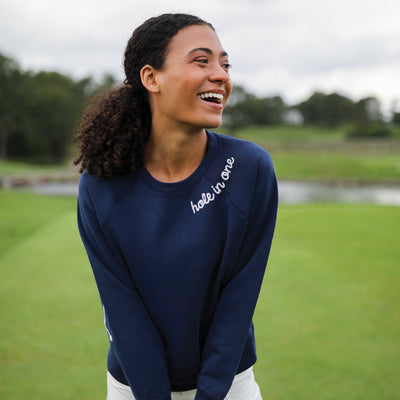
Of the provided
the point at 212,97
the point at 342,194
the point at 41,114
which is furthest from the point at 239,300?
the point at 41,114

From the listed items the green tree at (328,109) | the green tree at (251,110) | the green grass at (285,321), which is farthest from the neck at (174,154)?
the green tree at (328,109)

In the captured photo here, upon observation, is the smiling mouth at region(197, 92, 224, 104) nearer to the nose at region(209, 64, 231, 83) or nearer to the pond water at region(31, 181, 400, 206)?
the nose at region(209, 64, 231, 83)

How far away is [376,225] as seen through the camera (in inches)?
258

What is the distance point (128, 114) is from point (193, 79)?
0.82 ft

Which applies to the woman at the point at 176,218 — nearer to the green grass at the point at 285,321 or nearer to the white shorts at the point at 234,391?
the white shorts at the point at 234,391

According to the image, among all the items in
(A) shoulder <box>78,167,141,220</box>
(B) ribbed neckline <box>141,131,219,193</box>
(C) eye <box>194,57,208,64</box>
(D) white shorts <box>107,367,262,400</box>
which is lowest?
(D) white shorts <box>107,367,262,400</box>

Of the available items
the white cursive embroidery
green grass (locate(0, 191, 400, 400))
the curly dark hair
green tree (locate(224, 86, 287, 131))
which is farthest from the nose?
green tree (locate(224, 86, 287, 131))

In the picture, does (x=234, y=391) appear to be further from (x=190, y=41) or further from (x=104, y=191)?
(x=190, y=41)

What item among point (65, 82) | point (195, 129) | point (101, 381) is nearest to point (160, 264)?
point (195, 129)

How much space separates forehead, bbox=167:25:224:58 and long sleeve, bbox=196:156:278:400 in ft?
1.17

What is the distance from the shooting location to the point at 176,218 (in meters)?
1.28

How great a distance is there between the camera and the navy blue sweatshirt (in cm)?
127

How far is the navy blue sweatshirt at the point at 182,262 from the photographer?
1.27 metres

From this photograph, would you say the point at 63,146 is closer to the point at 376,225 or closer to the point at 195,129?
the point at 376,225
